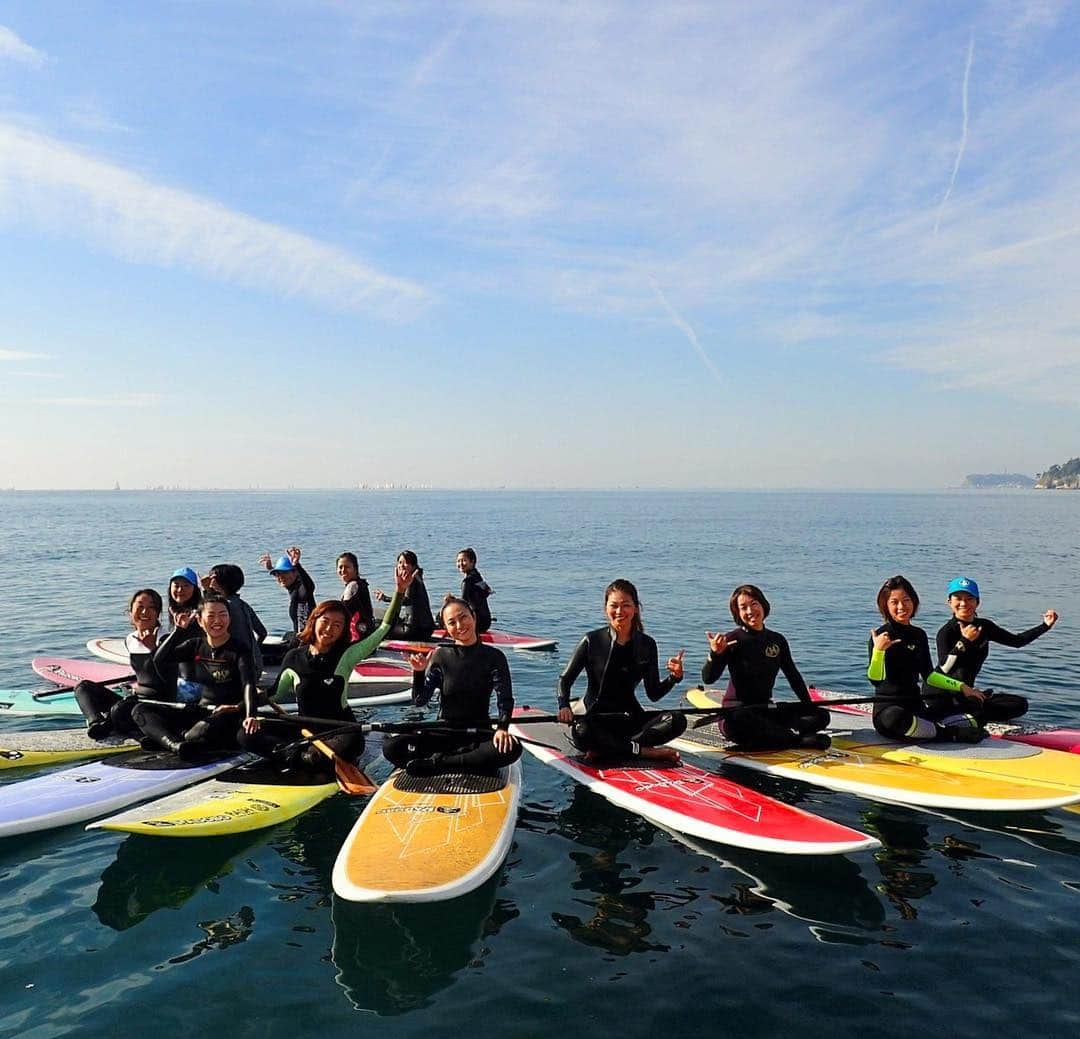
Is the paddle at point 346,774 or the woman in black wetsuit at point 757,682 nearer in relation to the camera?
the paddle at point 346,774

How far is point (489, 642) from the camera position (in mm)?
18234

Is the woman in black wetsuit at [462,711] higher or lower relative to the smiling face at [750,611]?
lower

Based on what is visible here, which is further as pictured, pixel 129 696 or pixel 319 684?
pixel 129 696

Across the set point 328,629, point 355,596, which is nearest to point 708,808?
point 328,629

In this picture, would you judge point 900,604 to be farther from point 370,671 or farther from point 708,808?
point 370,671

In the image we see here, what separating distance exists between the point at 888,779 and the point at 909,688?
1.72 metres

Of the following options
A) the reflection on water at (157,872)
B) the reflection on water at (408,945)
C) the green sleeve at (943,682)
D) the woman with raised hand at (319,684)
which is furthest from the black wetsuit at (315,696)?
the green sleeve at (943,682)

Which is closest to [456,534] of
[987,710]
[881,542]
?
[881,542]

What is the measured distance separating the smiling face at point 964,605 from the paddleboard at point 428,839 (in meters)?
5.76

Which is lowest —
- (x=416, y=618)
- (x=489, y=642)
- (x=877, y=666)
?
(x=489, y=642)

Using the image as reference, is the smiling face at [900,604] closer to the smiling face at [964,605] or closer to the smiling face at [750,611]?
the smiling face at [964,605]

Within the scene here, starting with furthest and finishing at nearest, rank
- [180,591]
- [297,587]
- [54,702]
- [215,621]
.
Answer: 1. [297,587]
2. [54,702]
3. [180,591]
4. [215,621]

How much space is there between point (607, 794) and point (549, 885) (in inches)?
55.0

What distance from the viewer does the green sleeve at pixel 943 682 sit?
964 centimetres
